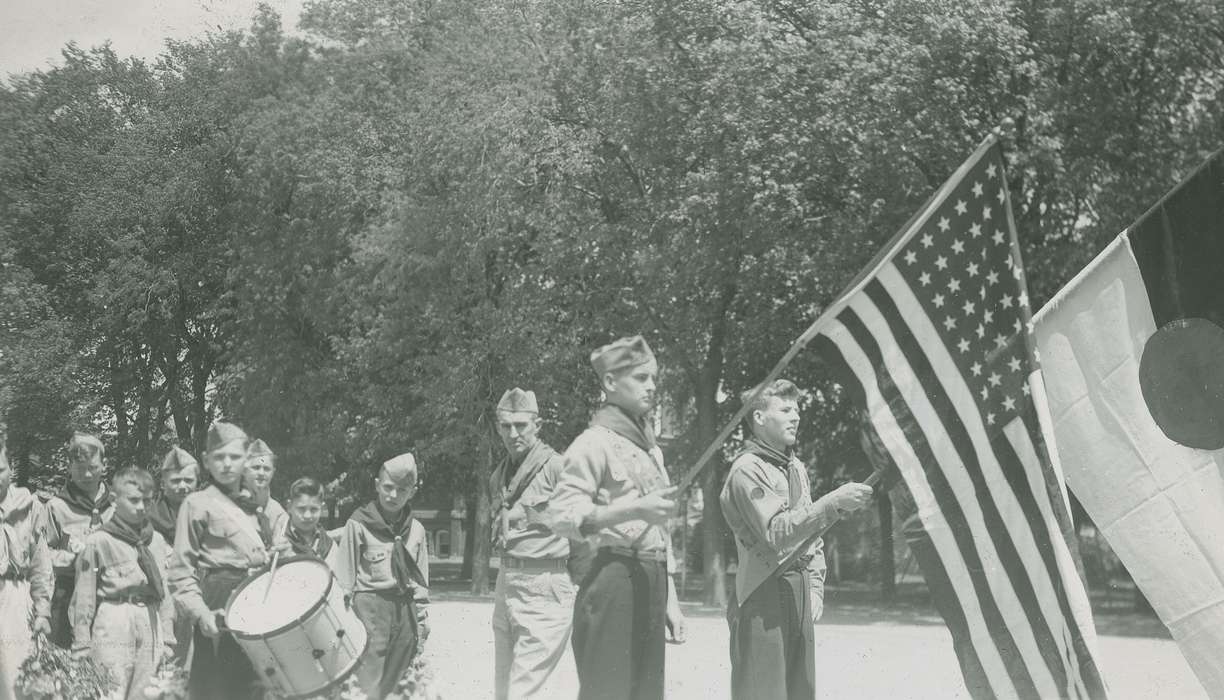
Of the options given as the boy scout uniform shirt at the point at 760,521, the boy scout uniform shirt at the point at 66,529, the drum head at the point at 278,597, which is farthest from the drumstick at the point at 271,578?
the boy scout uniform shirt at the point at 66,529

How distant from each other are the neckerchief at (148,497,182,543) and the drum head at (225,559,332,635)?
2.62 meters

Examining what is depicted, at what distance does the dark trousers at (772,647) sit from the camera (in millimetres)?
6637

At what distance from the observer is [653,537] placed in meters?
5.88

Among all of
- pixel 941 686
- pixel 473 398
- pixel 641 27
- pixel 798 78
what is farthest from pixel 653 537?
pixel 473 398

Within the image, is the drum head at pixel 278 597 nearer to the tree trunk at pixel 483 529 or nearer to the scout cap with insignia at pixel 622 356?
the scout cap with insignia at pixel 622 356

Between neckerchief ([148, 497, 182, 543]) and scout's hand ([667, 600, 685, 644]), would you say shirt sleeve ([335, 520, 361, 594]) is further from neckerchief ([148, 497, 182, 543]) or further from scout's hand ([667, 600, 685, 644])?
scout's hand ([667, 600, 685, 644])

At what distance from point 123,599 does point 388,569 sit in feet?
5.75

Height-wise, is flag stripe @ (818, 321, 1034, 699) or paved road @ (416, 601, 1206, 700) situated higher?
flag stripe @ (818, 321, 1034, 699)

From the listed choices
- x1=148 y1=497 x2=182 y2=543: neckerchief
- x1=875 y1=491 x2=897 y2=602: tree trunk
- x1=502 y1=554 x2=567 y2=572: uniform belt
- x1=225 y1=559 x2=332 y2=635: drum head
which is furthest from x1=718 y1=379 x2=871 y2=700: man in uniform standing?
x1=875 y1=491 x2=897 y2=602: tree trunk

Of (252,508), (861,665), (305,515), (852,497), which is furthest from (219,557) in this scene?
(861,665)

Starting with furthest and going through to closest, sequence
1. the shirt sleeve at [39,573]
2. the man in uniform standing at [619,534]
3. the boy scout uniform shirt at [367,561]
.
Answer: the boy scout uniform shirt at [367,561], the shirt sleeve at [39,573], the man in uniform standing at [619,534]

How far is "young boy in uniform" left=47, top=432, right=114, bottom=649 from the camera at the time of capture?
11039 mm

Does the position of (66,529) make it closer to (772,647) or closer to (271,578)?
(271,578)

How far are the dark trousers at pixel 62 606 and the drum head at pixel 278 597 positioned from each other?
142 inches
